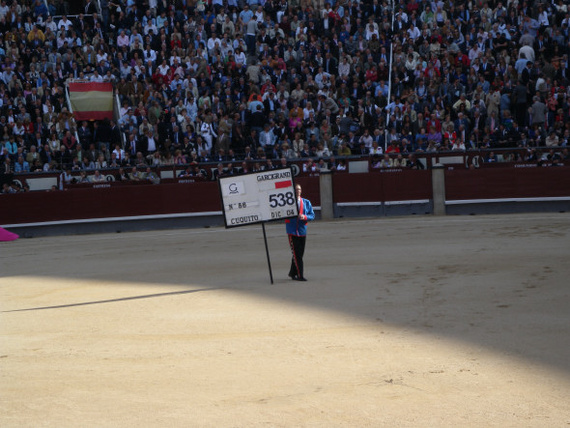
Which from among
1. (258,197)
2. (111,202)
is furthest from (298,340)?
(111,202)

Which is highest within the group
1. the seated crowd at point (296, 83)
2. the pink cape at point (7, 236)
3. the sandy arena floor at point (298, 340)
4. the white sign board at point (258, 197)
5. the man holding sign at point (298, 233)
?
the seated crowd at point (296, 83)

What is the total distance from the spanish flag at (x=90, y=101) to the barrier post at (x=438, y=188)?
356 inches

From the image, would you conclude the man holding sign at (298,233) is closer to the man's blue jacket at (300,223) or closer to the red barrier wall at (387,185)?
the man's blue jacket at (300,223)

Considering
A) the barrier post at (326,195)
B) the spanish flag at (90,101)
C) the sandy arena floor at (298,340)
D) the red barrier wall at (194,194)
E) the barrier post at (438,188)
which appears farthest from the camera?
the spanish flag at (90,101)

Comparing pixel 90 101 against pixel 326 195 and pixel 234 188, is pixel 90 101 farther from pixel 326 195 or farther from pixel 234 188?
pixel 234 188

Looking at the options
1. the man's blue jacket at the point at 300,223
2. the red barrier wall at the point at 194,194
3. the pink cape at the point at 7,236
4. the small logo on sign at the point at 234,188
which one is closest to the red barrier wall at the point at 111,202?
the red barrier wall at the point at 194,194

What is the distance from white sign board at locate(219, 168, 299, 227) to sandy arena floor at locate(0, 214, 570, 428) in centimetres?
89

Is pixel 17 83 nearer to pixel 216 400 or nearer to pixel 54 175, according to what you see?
pixel 54 175

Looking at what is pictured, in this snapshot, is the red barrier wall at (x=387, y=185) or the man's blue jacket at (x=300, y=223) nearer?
the man's blue jacket at (x=300, y=223)

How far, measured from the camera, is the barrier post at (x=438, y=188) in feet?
72.9

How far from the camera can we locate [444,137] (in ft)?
72.7

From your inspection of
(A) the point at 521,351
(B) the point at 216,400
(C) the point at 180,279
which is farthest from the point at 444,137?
(B) the point at 216,400

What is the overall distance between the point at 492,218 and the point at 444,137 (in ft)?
8.98

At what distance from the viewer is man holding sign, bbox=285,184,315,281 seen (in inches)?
466
